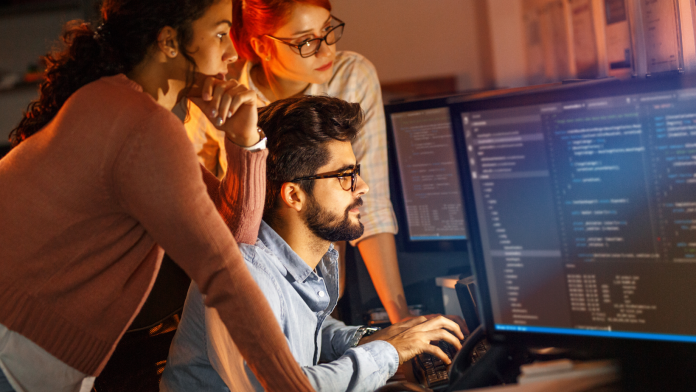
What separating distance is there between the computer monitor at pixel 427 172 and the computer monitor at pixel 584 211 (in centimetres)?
47

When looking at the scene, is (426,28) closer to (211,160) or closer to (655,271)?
(211,160)

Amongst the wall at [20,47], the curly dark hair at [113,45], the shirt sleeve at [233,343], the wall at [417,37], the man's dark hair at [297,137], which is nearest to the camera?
the curly dark hair at [113,45]

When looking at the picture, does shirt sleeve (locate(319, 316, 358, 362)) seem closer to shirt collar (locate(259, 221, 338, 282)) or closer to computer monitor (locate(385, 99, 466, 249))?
shirt collar (locate(259, 221, 338, 282))

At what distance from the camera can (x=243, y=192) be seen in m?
1.01

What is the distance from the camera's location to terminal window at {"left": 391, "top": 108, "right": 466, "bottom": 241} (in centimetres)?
129

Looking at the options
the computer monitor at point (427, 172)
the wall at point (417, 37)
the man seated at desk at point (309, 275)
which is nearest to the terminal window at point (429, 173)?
Result: the computer monitor at point (427, 172)

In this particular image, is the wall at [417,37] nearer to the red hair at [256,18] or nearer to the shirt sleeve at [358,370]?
the red hair at [256,18]

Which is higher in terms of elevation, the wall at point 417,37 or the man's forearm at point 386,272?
the wall at point 417,37

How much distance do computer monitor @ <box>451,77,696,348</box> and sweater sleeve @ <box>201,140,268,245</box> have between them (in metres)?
0.37

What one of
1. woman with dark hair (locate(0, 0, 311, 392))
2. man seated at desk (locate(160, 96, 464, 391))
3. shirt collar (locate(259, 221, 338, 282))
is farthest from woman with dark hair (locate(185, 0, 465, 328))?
woman with dark hair (locate(0, 0, 311, 392))

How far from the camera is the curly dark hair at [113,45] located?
839 millimetres

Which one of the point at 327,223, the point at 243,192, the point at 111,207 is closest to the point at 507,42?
the point at 327,223

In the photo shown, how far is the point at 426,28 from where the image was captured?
3150 millimetres

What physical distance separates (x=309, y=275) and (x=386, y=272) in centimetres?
27
